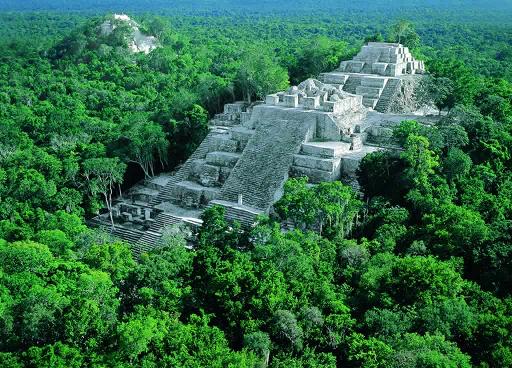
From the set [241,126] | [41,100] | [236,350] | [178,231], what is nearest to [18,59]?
[41,100]

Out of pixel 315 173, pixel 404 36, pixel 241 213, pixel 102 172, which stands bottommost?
pixel 241 213

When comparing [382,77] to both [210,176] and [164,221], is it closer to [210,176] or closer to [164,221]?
[210,176]

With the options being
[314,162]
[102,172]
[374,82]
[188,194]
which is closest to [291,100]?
[314,162]

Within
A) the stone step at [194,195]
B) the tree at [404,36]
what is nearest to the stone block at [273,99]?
the stone step at [194,195]

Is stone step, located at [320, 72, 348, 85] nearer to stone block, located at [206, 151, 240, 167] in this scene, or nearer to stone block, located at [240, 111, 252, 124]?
stone block, located at [240, 111, 252, 124]

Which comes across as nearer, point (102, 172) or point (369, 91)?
point (102, 172)

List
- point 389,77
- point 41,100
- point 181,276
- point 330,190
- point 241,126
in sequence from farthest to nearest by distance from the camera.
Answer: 1. point 41,100
2. point 389,77
3. point 241,126
4. point 330,190
5. point 181,276

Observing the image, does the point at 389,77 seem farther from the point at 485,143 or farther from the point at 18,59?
the point at 18,59
